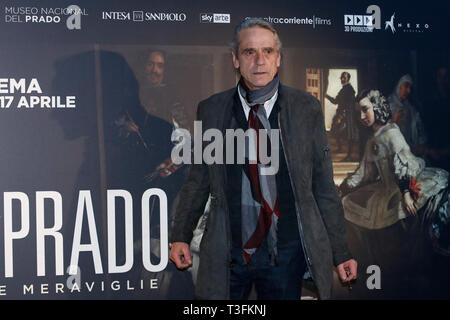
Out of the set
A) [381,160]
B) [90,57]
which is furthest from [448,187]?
[90,57]

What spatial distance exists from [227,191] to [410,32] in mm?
1542

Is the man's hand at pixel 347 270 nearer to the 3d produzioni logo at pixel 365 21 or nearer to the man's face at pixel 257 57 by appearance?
the man's face at pixel 257 57

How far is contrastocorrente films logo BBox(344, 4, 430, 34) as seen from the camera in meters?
2.75

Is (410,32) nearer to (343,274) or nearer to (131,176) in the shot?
(343,274)

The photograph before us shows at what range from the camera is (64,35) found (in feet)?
8.46

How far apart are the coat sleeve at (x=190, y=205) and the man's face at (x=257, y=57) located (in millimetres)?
494

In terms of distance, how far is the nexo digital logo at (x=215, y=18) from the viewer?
2668 millimetres

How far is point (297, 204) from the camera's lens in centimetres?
214

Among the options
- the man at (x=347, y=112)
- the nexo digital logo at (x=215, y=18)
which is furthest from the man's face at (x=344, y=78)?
the nexo digital logo at (x=215, y=18)

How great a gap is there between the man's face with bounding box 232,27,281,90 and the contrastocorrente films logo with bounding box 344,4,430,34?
67 centimetres

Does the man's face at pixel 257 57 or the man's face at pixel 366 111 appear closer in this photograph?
the man's face at pixel 257 57

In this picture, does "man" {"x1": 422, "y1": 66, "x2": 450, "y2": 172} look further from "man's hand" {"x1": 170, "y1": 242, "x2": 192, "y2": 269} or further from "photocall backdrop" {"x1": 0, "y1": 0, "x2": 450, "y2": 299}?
"man's hand" {"x1": 170, "y1": 242, "x2": 192, "y2": 269}

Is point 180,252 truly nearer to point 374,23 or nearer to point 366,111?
point 366,111
